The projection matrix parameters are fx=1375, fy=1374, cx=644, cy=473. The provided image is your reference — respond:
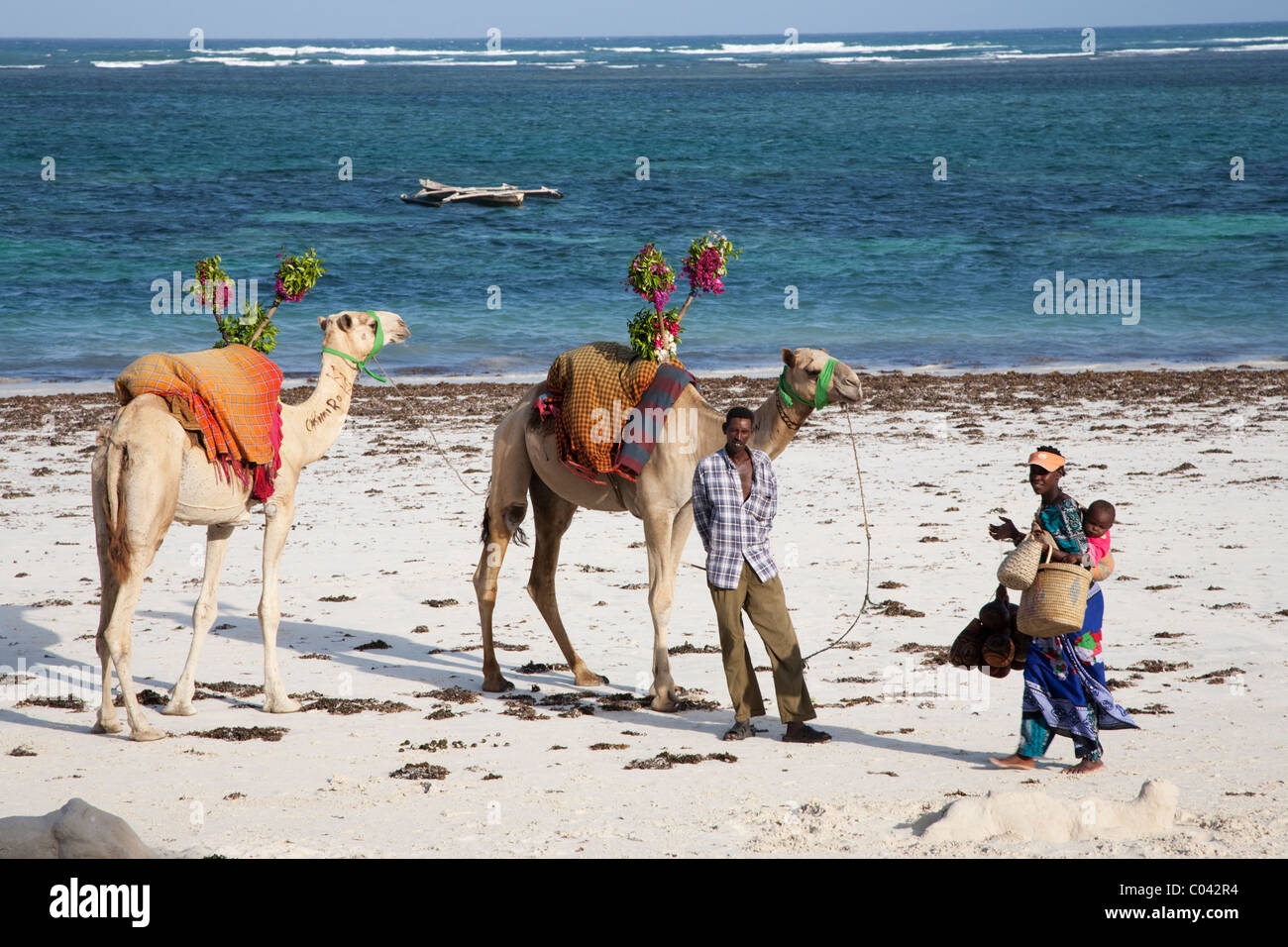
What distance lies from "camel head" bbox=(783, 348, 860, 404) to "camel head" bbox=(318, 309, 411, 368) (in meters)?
2.66

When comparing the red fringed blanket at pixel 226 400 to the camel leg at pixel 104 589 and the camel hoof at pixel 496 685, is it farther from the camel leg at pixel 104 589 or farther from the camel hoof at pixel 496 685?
the camel hoof at pixel 496 685

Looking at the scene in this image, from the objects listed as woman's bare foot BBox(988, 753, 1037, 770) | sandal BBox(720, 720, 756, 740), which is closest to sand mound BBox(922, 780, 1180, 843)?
woman's bare foot BBox(988, 753, 1037, 770)

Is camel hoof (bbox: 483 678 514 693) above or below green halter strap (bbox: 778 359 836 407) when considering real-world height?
below

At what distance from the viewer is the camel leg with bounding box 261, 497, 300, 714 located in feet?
28.0

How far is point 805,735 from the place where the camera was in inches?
311

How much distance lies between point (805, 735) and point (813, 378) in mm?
2123

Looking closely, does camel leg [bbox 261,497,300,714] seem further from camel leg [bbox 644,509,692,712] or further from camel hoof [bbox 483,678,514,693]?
camel leg [bbox 644,509,692,712]

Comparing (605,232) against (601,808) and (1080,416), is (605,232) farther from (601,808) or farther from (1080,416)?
(601,808)

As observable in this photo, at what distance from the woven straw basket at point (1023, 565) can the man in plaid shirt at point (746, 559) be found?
1.37 metres

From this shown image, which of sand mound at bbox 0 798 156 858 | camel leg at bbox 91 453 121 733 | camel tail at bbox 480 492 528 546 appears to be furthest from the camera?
camel tail at bbox 480 492 528 546

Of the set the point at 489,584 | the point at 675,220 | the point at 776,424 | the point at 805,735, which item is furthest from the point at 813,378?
the point at 675,220

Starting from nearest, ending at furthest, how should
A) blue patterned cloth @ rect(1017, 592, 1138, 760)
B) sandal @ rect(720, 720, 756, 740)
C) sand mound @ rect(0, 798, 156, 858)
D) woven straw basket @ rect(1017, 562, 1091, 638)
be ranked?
sand mound @ rect(0, 798, 156, 858) < woven straw basket @ rect(1017, 562, 1091, 638) < blue patterned cloth @ rect(1017, 592, 1138, 760) < sandal @ rect(720, 720, 756, 740)

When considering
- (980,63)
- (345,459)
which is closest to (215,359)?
(345,459)
